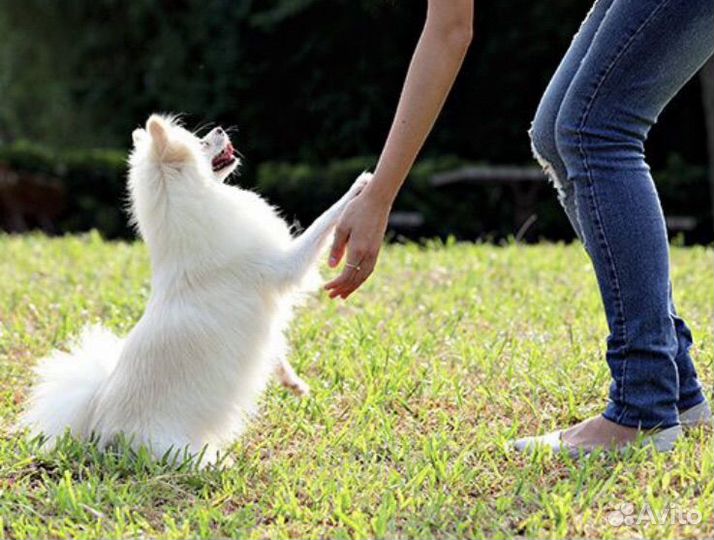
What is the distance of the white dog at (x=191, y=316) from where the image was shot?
9.29 ft

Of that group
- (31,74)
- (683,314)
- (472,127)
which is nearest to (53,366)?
(683,314)

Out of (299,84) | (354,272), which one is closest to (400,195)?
(299,84)

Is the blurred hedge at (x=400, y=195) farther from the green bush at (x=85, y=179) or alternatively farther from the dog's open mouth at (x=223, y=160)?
the dog's open mouth at (x=223, y=160)

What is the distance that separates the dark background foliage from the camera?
12.4 meters

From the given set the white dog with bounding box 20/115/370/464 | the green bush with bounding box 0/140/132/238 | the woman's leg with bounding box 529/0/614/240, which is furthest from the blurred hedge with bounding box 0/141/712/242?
the woman's leg with bounding box 529/0/614/240

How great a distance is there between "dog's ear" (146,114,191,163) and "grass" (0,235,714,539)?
82 centimetres

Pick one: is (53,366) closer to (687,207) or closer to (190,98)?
(687,207)

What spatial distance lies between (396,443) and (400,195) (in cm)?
799

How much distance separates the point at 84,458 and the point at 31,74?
51.6 ft

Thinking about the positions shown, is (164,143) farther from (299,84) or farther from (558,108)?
(299,84)

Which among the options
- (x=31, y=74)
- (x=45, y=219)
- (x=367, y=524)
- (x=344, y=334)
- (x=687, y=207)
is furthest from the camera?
(x=31, y=74)

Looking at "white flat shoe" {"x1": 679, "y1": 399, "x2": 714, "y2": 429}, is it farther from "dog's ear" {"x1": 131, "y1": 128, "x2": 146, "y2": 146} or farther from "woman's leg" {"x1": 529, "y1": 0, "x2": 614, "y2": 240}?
"dog's ear" {"x1": 131, "y1": 128, "x2": 146, "y2": 146}

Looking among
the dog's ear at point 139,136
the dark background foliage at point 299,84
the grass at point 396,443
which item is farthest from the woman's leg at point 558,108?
the dark background foliage at point 299,84

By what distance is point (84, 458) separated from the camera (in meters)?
2.79
